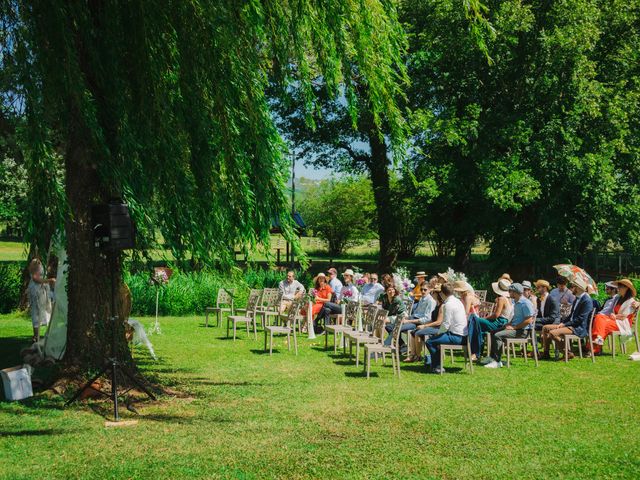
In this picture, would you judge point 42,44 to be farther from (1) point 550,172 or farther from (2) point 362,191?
(2) point 362,191

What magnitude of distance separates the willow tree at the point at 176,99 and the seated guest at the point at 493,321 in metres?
5.05

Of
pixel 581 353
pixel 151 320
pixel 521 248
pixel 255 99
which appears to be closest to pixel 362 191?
pixel 521 248

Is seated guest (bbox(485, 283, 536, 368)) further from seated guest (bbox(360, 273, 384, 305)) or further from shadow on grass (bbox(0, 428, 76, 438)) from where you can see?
shadow on grass (bbox(0, 428, 76, 438))

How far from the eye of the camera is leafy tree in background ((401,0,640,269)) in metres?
24.5

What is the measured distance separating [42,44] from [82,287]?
3.39 meters

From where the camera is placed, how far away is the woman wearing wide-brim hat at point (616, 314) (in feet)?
45.6

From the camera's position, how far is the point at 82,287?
375 inches

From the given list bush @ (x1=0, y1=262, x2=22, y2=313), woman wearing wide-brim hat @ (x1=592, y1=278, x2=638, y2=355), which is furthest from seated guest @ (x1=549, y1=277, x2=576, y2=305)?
bush @ (x1=0, y1=262, x2=22, y2=313)

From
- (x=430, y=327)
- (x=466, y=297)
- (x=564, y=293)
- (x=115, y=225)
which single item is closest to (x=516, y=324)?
(x=466, y=297)

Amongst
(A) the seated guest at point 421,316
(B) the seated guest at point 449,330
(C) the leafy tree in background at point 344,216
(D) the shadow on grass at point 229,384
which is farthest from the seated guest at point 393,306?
(C) the leafy tree in background at point 344,216

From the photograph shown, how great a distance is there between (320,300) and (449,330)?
6.23m

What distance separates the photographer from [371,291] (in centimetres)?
1733

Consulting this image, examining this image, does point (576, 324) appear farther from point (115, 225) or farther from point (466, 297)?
point (115, 225)

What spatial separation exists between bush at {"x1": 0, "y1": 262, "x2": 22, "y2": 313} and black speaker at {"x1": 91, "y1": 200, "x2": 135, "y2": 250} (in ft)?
49.1
